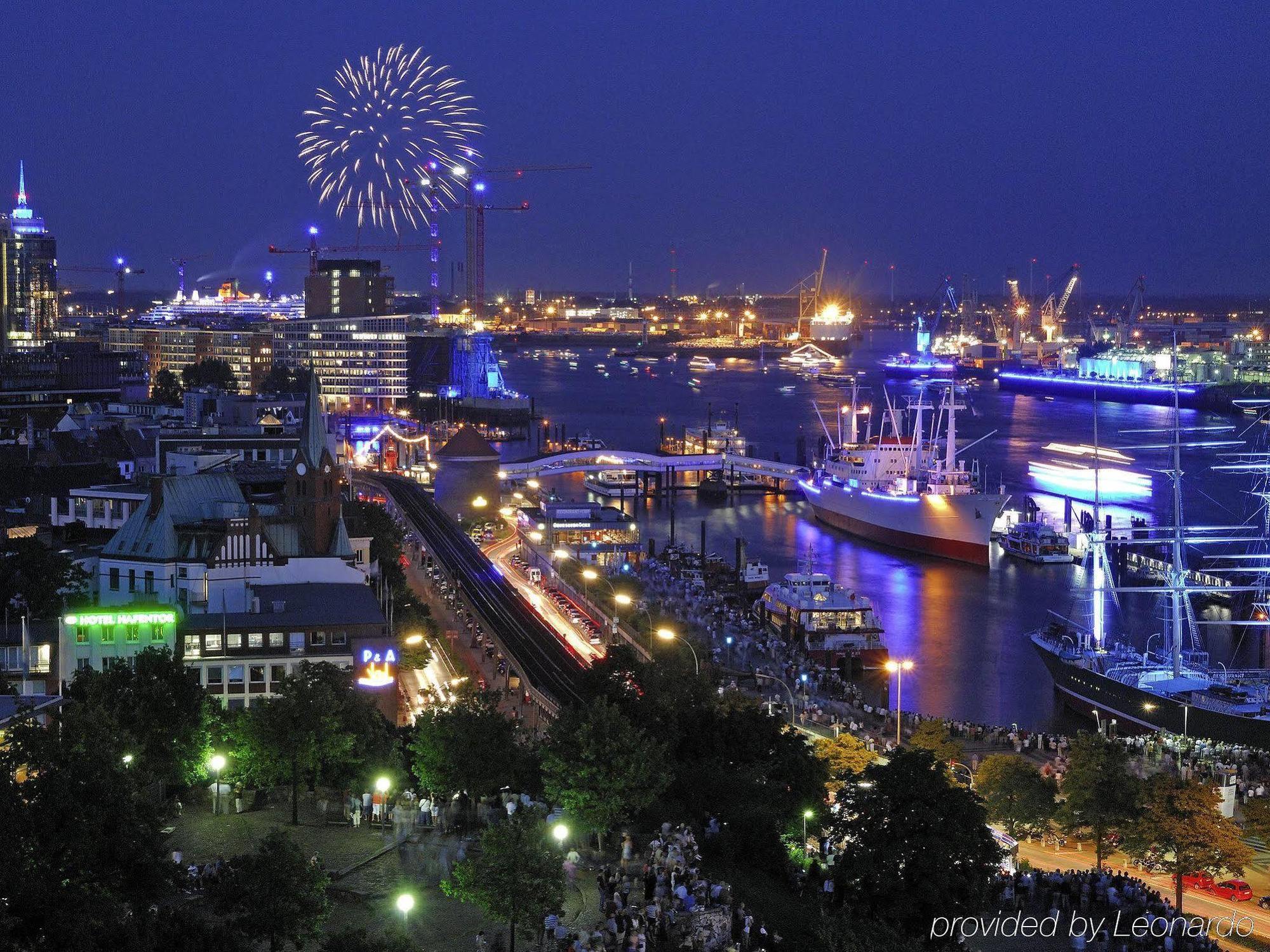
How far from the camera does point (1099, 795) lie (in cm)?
1088

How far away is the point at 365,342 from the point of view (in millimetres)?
60062

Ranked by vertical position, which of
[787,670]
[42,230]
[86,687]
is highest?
[42,230]

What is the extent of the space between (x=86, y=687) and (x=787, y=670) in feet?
29.7

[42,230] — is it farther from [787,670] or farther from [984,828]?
[984,828]

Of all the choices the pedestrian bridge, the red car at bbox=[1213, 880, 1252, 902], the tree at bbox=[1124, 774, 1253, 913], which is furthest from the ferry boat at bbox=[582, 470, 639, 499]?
the red car at bbox=[1213, 880, 1252, 902]

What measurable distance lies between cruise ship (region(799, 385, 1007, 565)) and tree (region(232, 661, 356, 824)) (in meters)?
20.6

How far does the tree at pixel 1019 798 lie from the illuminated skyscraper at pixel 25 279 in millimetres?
54527

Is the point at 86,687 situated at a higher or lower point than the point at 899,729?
higher

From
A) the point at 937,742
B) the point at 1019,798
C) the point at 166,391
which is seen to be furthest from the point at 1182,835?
the point at 166,391

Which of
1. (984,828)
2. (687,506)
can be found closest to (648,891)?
(984,828)

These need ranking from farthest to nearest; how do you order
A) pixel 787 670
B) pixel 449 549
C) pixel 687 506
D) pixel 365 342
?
pixel 365 342, pixel 687 506, pixel 449 549, pixel 787 670

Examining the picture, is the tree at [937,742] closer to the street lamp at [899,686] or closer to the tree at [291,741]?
the street lamp at [899,686]

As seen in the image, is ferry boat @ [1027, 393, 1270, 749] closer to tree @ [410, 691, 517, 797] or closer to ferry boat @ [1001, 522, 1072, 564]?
ferry boat @ [1001, 522, 1072, 564]

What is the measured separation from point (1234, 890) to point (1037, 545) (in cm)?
1888
